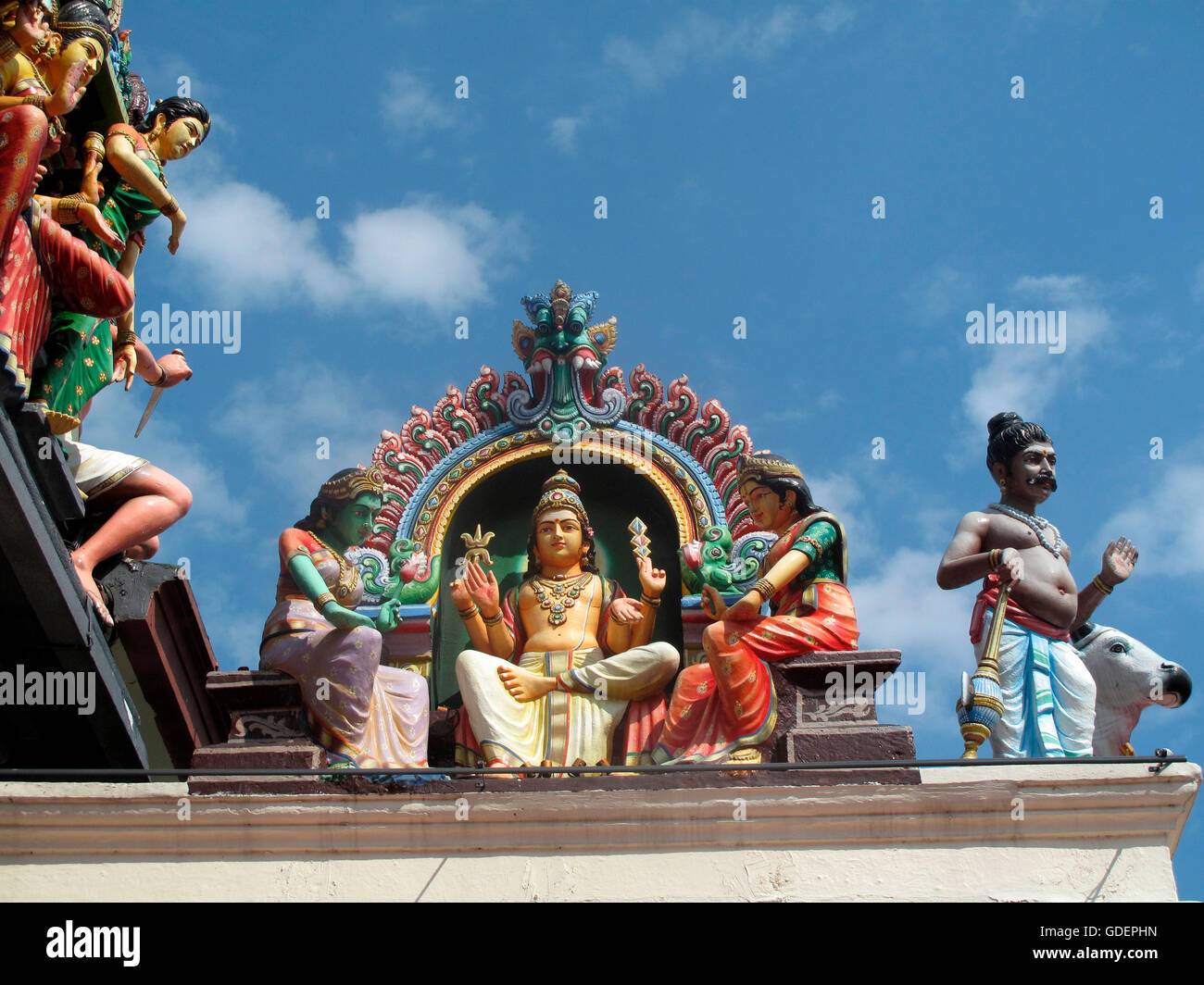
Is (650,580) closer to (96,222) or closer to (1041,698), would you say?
(1041,698)

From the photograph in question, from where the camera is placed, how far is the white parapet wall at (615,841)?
31.9ft

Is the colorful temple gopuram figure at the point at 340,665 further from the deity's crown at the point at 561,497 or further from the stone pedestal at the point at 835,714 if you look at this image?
the stone pedestal at the point at 835,714

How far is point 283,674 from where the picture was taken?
35.9ft

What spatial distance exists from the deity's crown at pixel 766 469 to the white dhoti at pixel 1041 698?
1.82 metres

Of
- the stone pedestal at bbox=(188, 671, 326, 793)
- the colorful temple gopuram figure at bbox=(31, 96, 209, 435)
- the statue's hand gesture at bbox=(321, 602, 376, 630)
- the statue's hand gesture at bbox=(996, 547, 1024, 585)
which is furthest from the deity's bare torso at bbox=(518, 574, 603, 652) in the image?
the colorful temple gopuram figure at bbox=(31, 96, 209, 435)

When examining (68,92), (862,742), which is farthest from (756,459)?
(68,92)

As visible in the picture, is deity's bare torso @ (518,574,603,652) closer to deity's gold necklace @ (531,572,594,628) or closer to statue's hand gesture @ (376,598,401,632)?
deity's gold necklace @ (531,572,594,628)

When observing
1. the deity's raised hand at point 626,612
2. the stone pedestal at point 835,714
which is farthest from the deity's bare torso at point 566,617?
the stone pedestal at point 835,714

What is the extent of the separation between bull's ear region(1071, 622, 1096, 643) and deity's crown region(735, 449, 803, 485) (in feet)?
6.84

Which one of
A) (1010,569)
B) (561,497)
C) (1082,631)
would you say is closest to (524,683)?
(561,497)

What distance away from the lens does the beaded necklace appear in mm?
11508

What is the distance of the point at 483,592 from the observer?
11.7 m

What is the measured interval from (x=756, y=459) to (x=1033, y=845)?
3.48 metres

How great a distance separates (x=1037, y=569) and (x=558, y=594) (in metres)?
3.19
